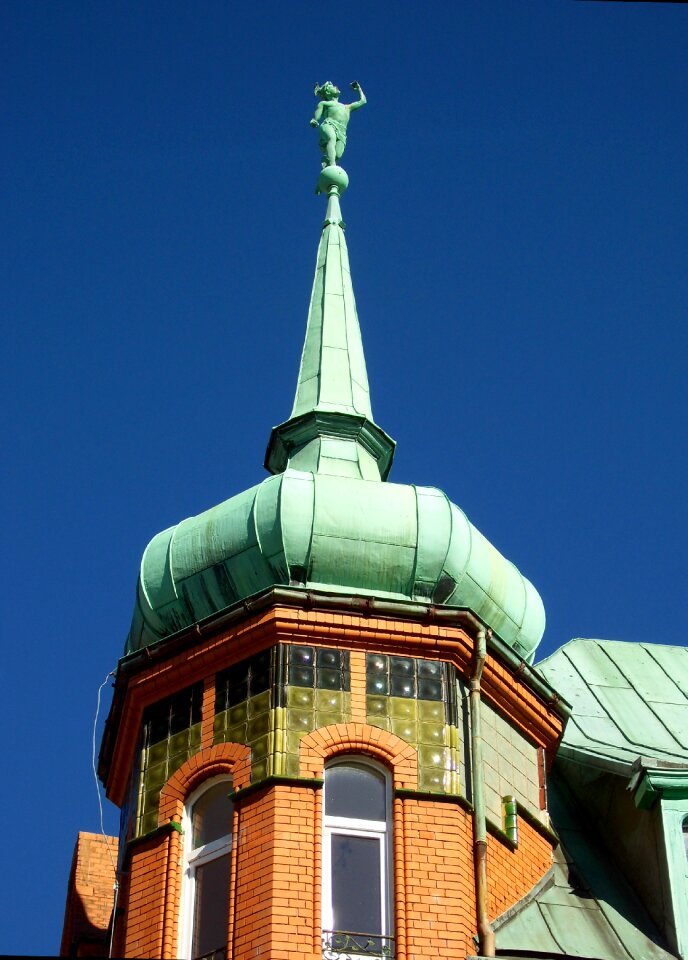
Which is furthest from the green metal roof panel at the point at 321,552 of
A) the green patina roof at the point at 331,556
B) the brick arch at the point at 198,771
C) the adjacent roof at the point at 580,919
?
the adjacent roof at the point at 580,919

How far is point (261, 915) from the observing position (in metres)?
15.9

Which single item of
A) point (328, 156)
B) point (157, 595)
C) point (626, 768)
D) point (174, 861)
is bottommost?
point (174, 861)

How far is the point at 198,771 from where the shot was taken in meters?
17.7

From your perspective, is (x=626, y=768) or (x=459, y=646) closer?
(x=459, y=646)

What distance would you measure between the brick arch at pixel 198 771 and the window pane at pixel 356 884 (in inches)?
46.9

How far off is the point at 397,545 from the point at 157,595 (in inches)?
102

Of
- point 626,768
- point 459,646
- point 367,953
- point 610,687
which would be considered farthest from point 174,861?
point 610,687

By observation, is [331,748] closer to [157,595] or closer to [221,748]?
[221,748]

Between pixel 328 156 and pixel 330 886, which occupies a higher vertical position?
pixel 328 156

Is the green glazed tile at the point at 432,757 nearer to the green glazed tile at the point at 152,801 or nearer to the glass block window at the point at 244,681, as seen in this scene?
the glass block window at the point at 244,681

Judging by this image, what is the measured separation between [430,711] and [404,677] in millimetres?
438

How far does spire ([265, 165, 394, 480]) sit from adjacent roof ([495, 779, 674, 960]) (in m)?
4.87

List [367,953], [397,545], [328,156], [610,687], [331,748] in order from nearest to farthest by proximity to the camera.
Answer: [367,953]
[331,748]
[397,545]
[610,687]
[328,156]

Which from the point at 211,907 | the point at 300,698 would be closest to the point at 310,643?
the point at 300,698
